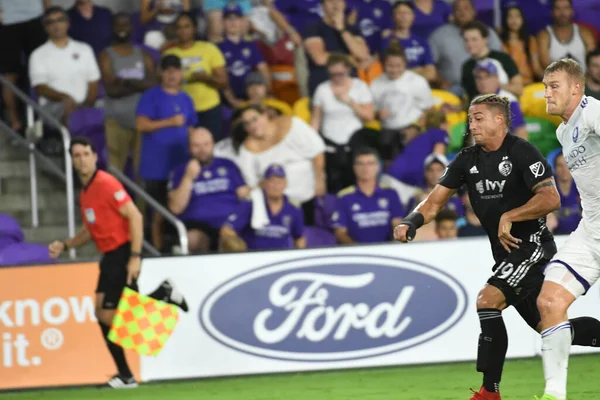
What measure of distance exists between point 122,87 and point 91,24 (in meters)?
1.14

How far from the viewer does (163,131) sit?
12.6 m

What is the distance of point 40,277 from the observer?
10602mm

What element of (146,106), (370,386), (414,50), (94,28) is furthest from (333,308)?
(94,28)

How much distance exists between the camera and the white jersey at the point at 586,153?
7.12 metres

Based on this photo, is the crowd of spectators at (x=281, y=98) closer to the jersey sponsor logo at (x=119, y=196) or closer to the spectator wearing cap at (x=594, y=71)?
the spectator wearing cap at (x=594, y=71)

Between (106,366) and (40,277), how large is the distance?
1.01 meters

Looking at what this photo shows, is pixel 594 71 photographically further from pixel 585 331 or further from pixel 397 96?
pixel 585 331

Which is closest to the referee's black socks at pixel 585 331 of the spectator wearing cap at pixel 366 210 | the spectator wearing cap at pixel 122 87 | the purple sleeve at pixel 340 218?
the spectator wearing cap at pixel 366 210

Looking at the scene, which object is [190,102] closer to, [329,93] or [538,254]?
[329,93]

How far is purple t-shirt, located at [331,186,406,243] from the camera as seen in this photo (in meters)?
12.4

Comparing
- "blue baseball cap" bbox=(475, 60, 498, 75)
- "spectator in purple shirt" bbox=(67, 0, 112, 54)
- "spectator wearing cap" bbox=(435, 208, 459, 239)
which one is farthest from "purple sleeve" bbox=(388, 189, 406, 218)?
"spectator in purple shirt" bbox=(67, 0, 112, 54)

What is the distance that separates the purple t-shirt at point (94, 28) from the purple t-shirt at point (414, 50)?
3328mm

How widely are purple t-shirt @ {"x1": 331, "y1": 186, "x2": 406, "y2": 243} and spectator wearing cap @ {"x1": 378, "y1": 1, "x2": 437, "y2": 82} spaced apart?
2.34 metres

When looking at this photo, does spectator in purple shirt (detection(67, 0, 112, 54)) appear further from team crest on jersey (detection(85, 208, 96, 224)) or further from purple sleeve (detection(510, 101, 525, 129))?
purple sleeve (detection(510, 101, 525, 129))
